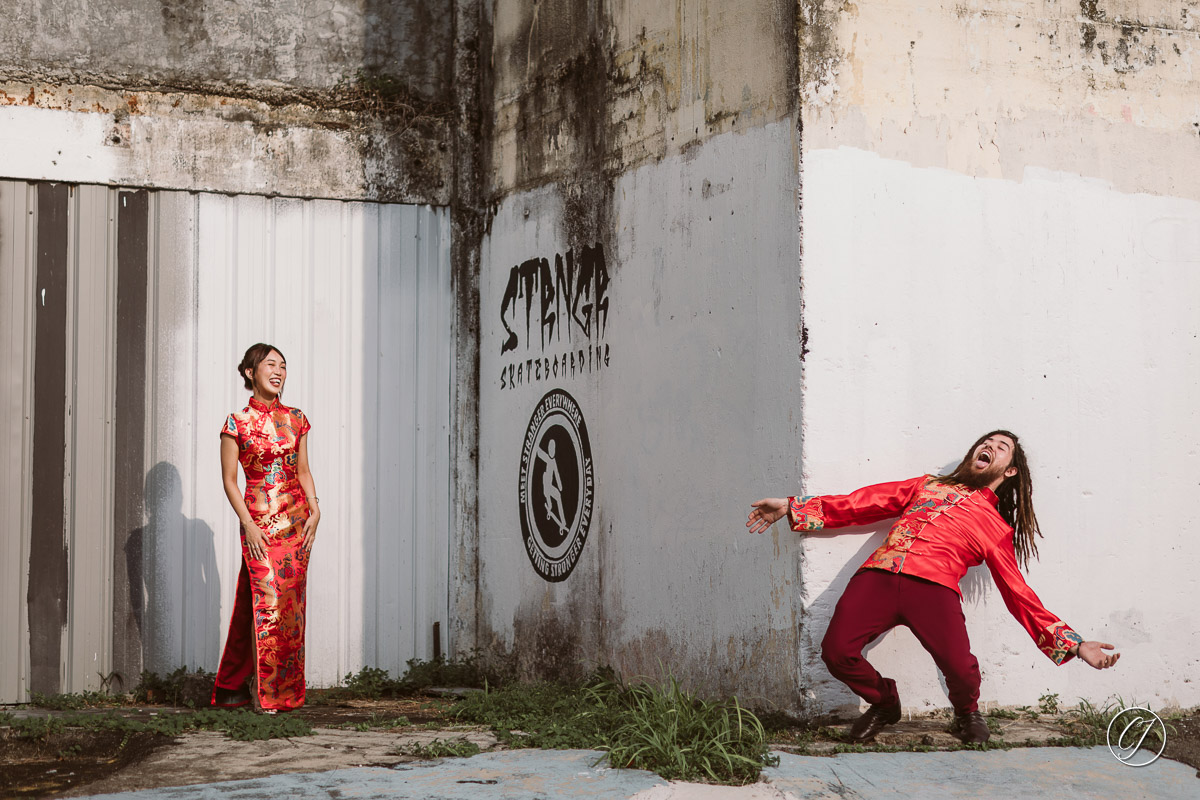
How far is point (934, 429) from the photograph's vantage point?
5.43 m

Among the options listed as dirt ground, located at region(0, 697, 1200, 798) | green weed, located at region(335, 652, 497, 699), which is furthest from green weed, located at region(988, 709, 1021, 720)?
green weed, located at region(335, 652, 497, 699)

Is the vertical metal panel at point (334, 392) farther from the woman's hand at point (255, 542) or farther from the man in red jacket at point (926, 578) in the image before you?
the man in red jacket at point (926, 578)

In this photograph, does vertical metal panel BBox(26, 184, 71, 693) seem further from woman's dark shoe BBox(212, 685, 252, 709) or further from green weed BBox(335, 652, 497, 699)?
green weed BBox(335, 652, 497, 699)

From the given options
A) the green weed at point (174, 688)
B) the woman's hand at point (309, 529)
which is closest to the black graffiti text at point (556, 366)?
the woman's hand at point (309, 529)

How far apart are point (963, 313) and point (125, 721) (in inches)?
157

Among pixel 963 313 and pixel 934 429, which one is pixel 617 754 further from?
pixel 963 313

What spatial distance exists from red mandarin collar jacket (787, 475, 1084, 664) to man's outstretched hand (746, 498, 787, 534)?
0.04 m

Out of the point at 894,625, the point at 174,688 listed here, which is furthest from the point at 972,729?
the point at 174,688

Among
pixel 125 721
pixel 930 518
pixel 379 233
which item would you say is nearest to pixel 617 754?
pixel 930 518

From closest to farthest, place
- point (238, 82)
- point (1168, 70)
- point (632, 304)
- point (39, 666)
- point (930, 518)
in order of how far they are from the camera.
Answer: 1. point (930, 518)
2. point (1168, 70)
3. point (632, 304)
4. point (39, 666)
5. point (238, 82)

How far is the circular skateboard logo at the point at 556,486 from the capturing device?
7004 mm

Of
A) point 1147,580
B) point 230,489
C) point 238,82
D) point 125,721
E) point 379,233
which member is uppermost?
point 238,82

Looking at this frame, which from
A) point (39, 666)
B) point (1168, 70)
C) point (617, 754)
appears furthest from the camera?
point (39, 666)

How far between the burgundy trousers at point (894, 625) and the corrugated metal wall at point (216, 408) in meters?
3.64
